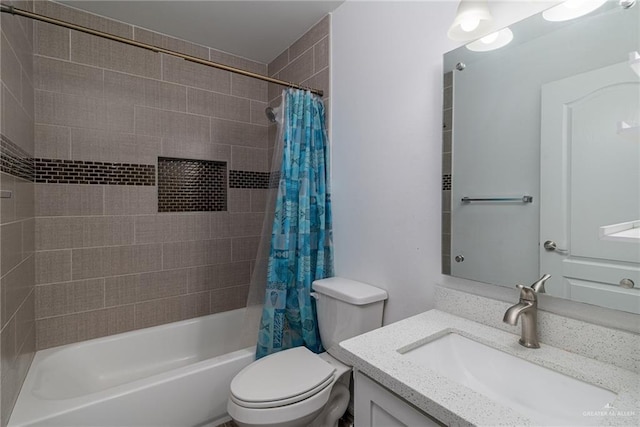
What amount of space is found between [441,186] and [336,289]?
750mm

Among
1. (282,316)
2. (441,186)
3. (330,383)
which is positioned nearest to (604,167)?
(441,186)

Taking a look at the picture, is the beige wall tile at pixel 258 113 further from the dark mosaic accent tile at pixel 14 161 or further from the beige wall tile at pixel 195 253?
the dark mosaic accent tile at pixel 14 161

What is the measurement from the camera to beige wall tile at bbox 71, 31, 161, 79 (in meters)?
1.88

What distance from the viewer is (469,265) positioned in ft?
3.93

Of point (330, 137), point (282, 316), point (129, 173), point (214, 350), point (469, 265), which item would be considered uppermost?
point (330, 137)

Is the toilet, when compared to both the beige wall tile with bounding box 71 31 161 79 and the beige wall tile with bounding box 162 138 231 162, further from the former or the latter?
the beige wall tile with bounding box 71 31 161 79

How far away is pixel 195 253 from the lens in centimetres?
230

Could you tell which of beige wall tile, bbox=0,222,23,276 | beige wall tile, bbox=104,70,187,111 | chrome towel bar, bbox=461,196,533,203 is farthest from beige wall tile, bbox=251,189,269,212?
chrome towel bar, bbox=461,196,533,203

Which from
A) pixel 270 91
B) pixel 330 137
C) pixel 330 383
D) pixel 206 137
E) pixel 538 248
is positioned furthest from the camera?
pixel 270 91

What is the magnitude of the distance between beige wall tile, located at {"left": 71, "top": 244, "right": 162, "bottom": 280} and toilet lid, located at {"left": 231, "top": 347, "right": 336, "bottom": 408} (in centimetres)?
117

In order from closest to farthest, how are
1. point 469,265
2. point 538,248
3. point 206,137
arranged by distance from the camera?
point 538,248 → point 469,265 → point 206,137

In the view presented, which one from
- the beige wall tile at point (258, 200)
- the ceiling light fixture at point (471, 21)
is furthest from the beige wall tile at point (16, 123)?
the ceiling light fixture at point (471, 21)

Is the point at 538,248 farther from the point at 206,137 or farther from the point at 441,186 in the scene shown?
the point at 206,137

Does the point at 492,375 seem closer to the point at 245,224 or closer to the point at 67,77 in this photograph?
the point at 245,224
